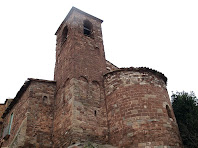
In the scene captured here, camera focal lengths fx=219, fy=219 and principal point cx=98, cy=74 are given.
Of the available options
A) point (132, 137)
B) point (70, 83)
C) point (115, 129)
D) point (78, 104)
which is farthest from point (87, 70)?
point (132, 137)

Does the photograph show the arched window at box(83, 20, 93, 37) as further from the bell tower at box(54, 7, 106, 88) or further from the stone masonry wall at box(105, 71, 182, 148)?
the stone masonry wall at box(105, 71, 182, 148)

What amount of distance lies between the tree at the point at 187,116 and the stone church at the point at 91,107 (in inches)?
54.0

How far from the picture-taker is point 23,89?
1373 cm

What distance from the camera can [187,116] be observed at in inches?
516

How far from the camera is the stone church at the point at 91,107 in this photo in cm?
988

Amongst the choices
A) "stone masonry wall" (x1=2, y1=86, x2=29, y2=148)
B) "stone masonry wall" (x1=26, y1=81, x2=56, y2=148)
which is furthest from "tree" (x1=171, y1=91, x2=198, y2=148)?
"stone masonry wall" (x1=2, y1=86, x2=29, y2=148)

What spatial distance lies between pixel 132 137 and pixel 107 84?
3.56 m

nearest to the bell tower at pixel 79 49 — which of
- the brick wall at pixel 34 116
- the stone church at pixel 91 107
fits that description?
the stone church at pixel 91 107

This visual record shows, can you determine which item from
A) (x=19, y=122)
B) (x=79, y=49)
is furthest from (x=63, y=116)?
(x=79, y=49)

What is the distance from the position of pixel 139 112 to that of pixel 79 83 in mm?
3531

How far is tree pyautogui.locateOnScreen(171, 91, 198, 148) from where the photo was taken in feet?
36.6

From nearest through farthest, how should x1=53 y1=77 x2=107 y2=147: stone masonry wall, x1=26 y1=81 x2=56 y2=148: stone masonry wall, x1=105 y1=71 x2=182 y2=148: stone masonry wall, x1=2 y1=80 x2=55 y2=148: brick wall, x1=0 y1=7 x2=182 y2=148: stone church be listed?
x1=105 y1=71 x2=182 y2=148: stone masonry wall < x1=0 y1=7 x2=182 y2=148: stone church < x1=53 y1=77 x2=107 y2=147: stone masonry wall < x1=2 y1=80 x2=55 y2=148: brick wall < x1=26 y1=81 x2=56 y2=148: stone masonry wall

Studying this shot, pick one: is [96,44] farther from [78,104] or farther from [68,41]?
[78,104]

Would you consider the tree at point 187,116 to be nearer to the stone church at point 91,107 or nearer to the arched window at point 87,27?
the stone church at point 91,107
